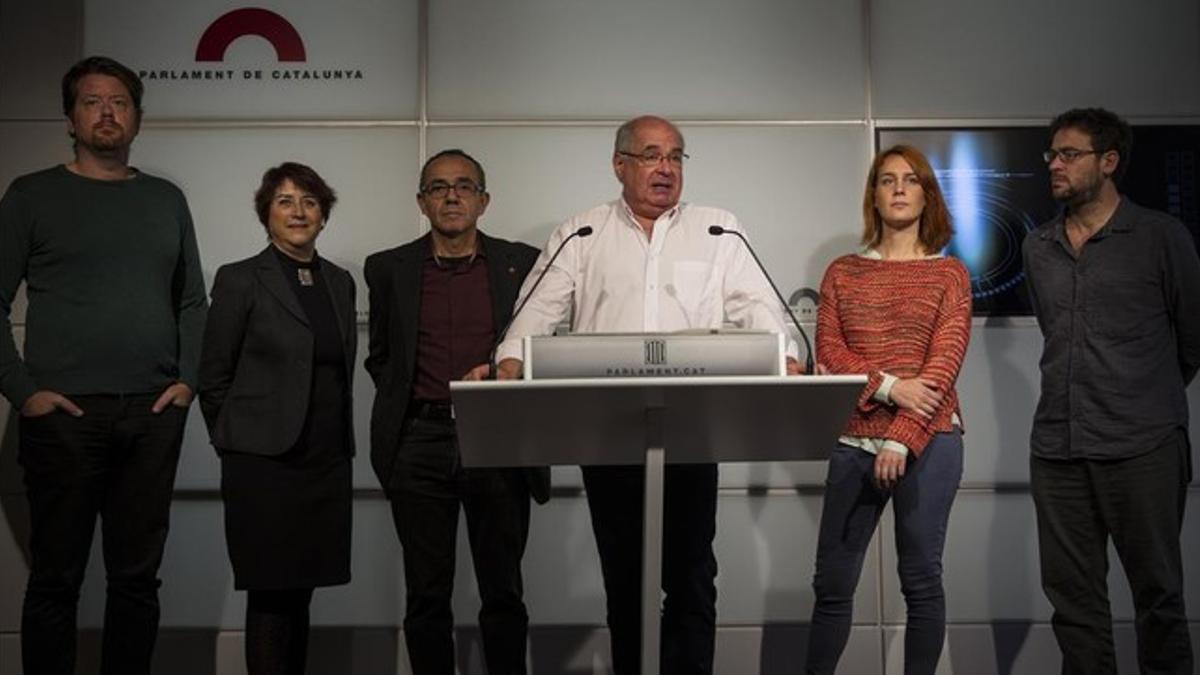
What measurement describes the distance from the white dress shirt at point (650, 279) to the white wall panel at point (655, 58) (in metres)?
1.24

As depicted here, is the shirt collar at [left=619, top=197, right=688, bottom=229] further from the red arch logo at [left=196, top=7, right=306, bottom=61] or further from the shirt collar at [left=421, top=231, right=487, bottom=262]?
the red arch logo at [left=196, top=7, right=306, bottom=61]

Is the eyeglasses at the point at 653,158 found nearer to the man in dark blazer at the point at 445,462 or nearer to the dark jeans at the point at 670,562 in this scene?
the man in dark blazer at the point at 445,462

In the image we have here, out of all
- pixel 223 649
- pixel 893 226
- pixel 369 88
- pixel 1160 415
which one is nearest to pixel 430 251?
pixel 369 88

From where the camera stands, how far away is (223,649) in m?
4.34

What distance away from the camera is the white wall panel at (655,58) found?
4477mm

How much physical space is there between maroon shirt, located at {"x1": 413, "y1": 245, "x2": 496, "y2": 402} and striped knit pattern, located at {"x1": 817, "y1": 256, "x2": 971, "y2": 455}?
0.94 meters

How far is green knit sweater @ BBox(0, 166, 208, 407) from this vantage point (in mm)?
3516

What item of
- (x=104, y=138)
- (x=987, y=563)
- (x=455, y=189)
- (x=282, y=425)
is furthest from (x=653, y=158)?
(x=987, y=563)

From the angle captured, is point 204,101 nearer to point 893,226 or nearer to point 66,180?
point 66,180

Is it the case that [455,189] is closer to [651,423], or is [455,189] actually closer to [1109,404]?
[651,423]

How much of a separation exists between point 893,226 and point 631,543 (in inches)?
45.4

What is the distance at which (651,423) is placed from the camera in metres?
2.48

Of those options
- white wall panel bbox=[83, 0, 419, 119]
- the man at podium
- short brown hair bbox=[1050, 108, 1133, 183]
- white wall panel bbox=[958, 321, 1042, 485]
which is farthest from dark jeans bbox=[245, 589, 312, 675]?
short brown hair bbox=[1050, 108, 1133, 183]

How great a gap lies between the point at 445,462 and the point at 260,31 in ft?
6.04
